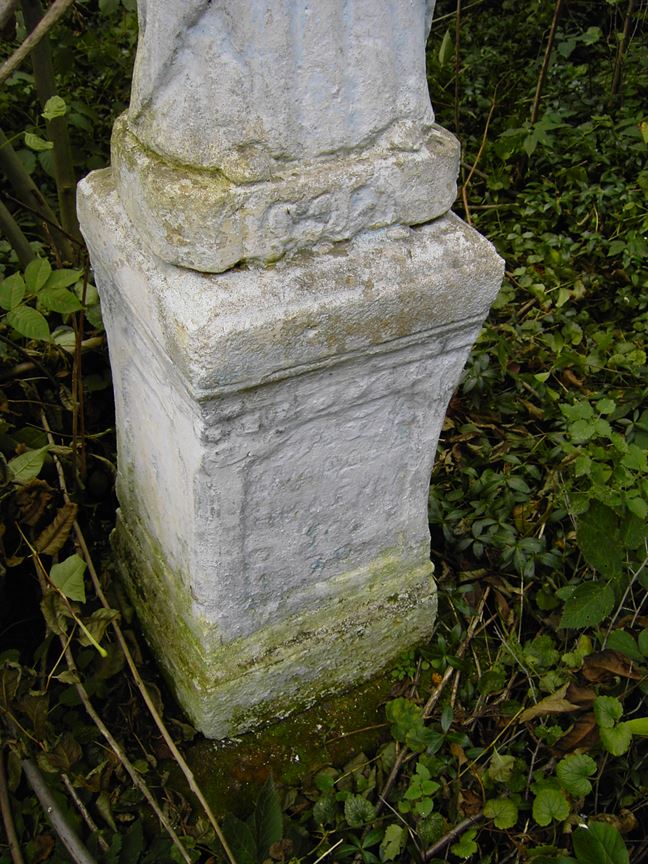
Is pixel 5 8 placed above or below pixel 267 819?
above

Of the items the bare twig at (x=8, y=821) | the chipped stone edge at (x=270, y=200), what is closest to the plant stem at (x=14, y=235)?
the chipped stone edge at (x=270, y=200)

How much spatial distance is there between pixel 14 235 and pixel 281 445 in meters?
1.15

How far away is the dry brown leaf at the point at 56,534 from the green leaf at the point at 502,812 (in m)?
1.08

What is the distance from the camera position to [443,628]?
2189 millimetres

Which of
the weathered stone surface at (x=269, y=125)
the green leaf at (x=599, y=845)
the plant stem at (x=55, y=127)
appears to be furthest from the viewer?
the plant stem at (x=55, y=127)

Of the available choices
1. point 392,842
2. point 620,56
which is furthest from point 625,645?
point 620,56

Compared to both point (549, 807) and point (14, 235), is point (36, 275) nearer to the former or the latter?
point (14, 235)

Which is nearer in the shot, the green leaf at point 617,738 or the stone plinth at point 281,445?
the stone plinth at point 281,445

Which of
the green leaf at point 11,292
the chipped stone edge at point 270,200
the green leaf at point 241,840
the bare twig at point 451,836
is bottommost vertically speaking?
the bare twig at point 451,836

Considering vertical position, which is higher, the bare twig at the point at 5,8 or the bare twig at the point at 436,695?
the bare twig at the point at 5,8

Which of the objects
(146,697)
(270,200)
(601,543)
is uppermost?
(270,200)

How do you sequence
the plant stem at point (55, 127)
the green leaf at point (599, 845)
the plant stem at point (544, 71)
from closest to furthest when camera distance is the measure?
the green leaf at point (599, 845) < the plant stem at point (55, 127) < the plant stem at point (544, 71)

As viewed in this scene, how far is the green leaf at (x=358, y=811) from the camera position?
184cm

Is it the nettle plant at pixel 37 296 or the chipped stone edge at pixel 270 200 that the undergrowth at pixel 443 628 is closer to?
the nettle plant at pixel 37 296
